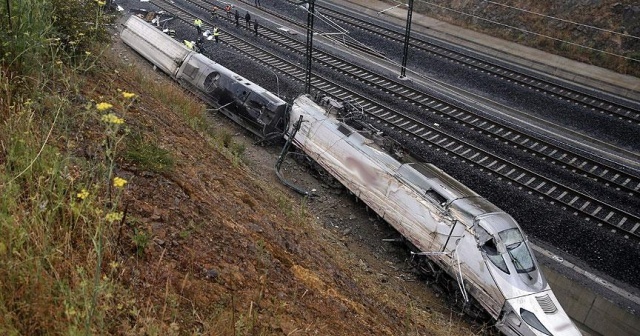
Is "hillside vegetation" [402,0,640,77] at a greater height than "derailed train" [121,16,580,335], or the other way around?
"hillside vegetation" [402,0,640,77]

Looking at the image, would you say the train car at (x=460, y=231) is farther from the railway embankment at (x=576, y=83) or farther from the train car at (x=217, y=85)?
the train car at (x=217, y=85)

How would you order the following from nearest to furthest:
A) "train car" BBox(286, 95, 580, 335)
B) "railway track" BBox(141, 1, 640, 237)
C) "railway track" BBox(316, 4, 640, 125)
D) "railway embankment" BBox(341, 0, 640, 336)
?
1. "train car" BBox(286, 95, 580, 335)
2. "railway embankment" BBox(341, 0, 640, 336)
3. "railway track" BBox(141, 1, 640, 237)
4. "railway track" BBox(316, 4, 640, 125)

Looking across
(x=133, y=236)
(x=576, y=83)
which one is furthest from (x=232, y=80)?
(x=576, y=83)

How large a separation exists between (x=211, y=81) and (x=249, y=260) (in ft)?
46.7

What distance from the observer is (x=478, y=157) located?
61.4 feet

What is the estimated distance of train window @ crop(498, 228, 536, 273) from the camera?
12.2 meters

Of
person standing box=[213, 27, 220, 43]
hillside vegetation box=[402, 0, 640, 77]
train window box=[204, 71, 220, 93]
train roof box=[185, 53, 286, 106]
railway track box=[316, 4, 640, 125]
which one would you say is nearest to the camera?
train roof box=[185, 53, 286, 106]

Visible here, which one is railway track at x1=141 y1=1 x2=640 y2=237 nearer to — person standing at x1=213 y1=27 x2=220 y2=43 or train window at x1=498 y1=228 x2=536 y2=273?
person standing at x1=213 y1=27 x2=220 y2=43

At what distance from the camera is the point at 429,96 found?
22828 mm

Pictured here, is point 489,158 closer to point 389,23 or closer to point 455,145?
point 455,145

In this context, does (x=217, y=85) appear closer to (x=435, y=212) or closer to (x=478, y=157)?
(x=478, y=157)

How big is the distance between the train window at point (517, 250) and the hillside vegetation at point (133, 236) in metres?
1.87

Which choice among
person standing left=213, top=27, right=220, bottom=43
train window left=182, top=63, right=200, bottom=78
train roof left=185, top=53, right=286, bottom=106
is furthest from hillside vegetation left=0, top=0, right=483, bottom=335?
person standing left=213, top=27, right=220, bottom=43

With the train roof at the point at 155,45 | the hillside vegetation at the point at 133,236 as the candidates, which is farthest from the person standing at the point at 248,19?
the hillside vegetation at the point at 133,236
